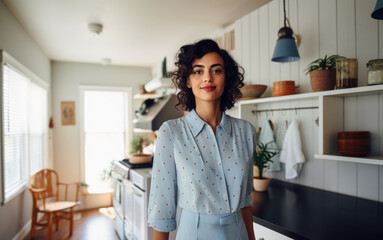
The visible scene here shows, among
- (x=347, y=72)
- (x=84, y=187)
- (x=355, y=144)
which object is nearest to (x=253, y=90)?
(x=347, y=72)

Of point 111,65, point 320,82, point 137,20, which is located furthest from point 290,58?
point 111,65

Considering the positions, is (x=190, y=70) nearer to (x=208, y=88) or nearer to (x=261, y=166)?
(x=208, y=88)

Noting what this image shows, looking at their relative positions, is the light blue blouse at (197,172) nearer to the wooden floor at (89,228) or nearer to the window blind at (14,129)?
the window blind at (14,129)

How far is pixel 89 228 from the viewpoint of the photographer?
3.98 m

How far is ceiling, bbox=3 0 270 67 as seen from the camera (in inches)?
102

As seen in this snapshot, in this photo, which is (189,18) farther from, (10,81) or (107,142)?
(107,142)

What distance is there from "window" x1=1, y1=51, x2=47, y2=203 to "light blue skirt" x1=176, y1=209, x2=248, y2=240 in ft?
8.04

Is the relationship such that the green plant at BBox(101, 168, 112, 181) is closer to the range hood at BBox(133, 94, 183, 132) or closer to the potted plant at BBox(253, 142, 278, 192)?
the range hood at BBox(133, 94, 183, 132)

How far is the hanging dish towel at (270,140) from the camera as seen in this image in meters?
2.28

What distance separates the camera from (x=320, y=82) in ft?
5.72

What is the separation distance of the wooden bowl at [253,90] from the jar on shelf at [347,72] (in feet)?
2.33

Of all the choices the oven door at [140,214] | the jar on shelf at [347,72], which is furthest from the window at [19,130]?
the jar on shelf at [347,72]

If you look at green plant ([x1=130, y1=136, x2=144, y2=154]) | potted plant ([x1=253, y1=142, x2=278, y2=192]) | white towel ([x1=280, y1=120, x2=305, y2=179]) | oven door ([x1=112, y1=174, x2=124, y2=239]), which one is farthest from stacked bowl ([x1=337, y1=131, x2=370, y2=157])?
green plant ([x1=130, y1=136, x2=144, y2=154])

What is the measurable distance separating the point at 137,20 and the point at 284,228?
2.63 meters
